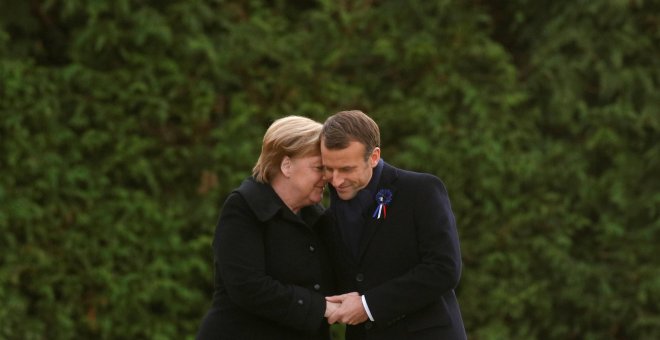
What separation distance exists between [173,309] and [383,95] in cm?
188

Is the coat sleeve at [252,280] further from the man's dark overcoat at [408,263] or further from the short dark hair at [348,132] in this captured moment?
the short dark hair at [348,132]

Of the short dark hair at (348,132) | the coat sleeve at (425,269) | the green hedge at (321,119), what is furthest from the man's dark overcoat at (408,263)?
the green hedge at (321,119)

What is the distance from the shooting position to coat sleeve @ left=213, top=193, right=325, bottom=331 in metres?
4.16

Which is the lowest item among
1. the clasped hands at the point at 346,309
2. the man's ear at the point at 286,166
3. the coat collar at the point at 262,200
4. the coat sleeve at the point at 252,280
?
the clasped hands at the point at 346,309

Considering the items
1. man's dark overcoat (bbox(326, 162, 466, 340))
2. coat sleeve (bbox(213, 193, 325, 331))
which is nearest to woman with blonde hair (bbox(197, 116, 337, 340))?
coat sleeve (bbox(213, 193, 325, 331))

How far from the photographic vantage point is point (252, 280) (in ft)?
13.6

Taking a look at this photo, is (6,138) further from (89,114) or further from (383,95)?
(383,95)

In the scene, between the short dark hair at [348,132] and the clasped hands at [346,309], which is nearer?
the short dark hair at [348,132]

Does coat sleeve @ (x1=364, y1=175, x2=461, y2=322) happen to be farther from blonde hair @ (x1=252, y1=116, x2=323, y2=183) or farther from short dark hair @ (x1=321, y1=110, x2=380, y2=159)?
blonde hair @ (x1=252, y1=116, x2=323, y2=183)

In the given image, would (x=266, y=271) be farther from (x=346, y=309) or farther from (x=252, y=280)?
(x=346, y=309)

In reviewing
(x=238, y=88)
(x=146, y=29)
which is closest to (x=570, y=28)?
(x=238, y=88)

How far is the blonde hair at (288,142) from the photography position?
425 centimetres

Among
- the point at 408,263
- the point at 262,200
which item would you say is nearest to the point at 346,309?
the point at 408,263

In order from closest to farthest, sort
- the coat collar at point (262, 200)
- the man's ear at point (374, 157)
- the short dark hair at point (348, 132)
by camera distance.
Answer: the short dark hair at point (348, 132) → the man's ear at point (374, 157) → the coat collar at point (262, 200)
